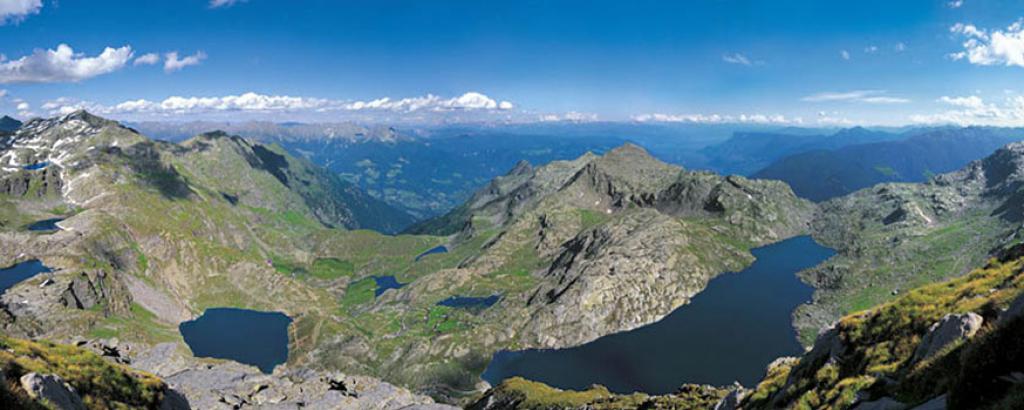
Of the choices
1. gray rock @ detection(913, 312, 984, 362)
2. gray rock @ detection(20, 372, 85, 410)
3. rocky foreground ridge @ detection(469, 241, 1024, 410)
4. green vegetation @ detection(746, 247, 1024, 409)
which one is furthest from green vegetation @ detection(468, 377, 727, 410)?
gray rock @ detection(20, 372, 85, 410)

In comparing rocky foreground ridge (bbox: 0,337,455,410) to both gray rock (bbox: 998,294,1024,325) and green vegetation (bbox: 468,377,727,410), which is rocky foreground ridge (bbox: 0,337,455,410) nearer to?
green vegetation (bbox: 468,377,727,410)

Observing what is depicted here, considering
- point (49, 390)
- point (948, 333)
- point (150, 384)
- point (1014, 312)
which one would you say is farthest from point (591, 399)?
point (1014, 312)

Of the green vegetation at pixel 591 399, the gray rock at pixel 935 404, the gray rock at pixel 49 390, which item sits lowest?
the green vegetation at pixel 591 399

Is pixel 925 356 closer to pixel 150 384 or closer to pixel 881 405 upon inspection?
pixel 881 405

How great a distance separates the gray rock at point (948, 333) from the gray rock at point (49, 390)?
175ft

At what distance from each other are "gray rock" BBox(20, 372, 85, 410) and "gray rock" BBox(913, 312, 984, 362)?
5338 cm

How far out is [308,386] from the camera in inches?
4719

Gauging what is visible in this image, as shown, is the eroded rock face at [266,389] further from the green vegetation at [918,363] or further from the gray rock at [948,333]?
the gray rock at [948,333]

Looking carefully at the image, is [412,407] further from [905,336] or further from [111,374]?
[905,336]

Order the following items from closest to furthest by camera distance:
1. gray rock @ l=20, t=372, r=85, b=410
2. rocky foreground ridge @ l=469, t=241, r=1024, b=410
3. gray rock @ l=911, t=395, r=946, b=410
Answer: rocky foreground ridge @ l=469, t=241, r=1024, b=410 < gray rock @ l=911, t=395, r=946, b=410 < gray rock @ l=20, t=372, r=85, b=410

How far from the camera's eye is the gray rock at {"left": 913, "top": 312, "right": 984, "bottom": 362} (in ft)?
79.8

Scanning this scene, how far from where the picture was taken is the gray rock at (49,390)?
30.0 m

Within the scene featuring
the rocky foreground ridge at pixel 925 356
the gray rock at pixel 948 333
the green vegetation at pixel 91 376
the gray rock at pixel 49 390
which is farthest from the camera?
the green vegetation at pixel 91 376

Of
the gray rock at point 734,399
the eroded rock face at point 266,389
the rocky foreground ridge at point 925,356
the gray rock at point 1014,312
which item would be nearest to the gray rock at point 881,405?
the rocky foreground ridge at point 925,356
